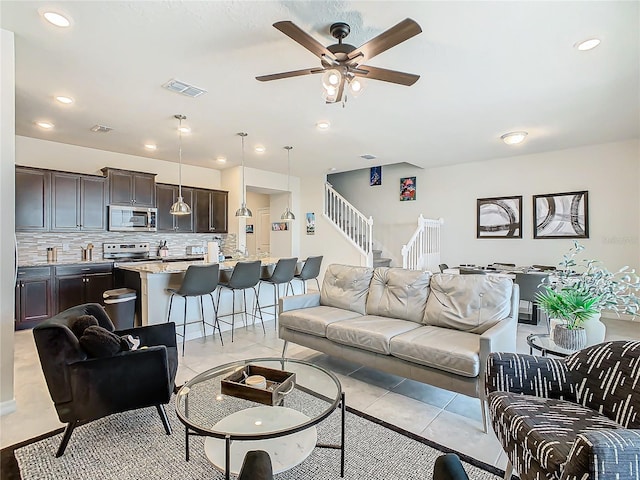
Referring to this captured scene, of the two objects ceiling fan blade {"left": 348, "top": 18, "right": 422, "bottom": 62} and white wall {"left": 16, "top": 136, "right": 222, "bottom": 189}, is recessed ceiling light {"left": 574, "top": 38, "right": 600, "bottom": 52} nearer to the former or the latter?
ceiling fan blade {"left": 348, "top": 18, "right": 422, "bottom": 62}

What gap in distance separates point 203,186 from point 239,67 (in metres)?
4.63

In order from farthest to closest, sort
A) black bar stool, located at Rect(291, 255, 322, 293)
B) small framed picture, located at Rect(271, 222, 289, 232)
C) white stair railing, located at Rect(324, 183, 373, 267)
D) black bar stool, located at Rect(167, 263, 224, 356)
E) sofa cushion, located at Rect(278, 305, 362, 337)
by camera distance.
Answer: small framed picture, located at Rect(271, 222, 289, 232), white stair railing, located at Rect(324, 183, 373, 267), black bar stool, located at Rect(291, 255, 322, 293), black bar stool, located at Rect(167, 263, 224, 356), sofa cushion, located at Rect(278, 305, 362, 337)

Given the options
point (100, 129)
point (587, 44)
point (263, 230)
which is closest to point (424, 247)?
point (587, 44)

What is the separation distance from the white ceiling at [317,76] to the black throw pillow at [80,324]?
6.62ft

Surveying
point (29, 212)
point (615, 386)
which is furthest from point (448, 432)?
point (29, 212)

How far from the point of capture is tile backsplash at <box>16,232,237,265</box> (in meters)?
5.04

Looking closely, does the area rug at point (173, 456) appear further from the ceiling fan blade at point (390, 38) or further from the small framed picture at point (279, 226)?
the small framed picture at point (279, 226)

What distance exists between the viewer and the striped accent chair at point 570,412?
3.34ft

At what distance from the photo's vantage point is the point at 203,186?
7188mm

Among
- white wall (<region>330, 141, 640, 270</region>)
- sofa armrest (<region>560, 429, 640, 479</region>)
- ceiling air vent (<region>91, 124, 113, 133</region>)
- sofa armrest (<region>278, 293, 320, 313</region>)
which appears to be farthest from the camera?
white wall (<region>330, 141, 640, 270</region>)

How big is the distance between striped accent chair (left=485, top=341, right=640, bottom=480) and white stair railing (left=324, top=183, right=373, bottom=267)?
5412 mm

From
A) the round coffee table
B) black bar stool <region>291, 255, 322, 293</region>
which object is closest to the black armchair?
the round coffee table

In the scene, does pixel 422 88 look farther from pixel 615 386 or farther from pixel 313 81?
pixel 615 386

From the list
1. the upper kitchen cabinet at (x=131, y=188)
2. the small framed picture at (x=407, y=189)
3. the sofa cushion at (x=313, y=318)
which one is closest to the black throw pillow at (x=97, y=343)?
the sofa cushion at (x=313, y=318)
